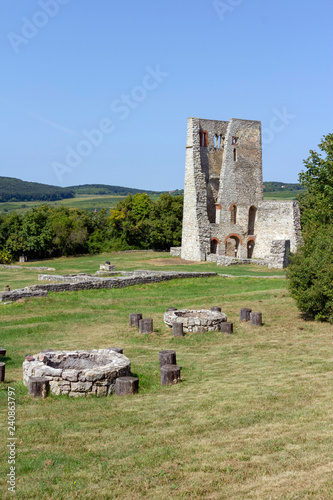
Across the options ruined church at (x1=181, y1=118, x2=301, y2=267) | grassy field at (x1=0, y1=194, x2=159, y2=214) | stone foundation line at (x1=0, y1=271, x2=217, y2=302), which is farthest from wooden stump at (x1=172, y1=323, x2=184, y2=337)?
grassy field at (x1=0, y1=194, x2=159, y2=214)

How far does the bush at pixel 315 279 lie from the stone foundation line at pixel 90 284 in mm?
11949

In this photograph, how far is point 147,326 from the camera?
16109 mm

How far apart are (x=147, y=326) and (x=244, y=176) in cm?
3205

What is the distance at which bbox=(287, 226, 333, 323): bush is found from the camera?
15.5m

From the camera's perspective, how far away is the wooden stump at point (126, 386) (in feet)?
31.8

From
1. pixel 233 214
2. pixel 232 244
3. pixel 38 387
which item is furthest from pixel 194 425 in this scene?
pixel 233 214

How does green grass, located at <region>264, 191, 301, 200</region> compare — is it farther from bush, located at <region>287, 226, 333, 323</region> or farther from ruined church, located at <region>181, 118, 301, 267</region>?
bush, located at <region>287, 226, 333, 323</region>

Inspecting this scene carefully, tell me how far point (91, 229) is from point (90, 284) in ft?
114

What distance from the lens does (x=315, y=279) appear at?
626 inches

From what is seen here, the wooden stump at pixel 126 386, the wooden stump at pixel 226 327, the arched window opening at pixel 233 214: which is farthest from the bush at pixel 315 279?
the arched window opening at pixel 233 214

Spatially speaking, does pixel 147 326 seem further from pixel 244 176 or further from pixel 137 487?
pixel 244 176

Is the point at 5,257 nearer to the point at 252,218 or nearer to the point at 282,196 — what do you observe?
the point at 252,218

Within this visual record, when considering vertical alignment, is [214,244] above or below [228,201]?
below

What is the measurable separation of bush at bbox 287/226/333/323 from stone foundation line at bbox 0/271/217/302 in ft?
39.2
